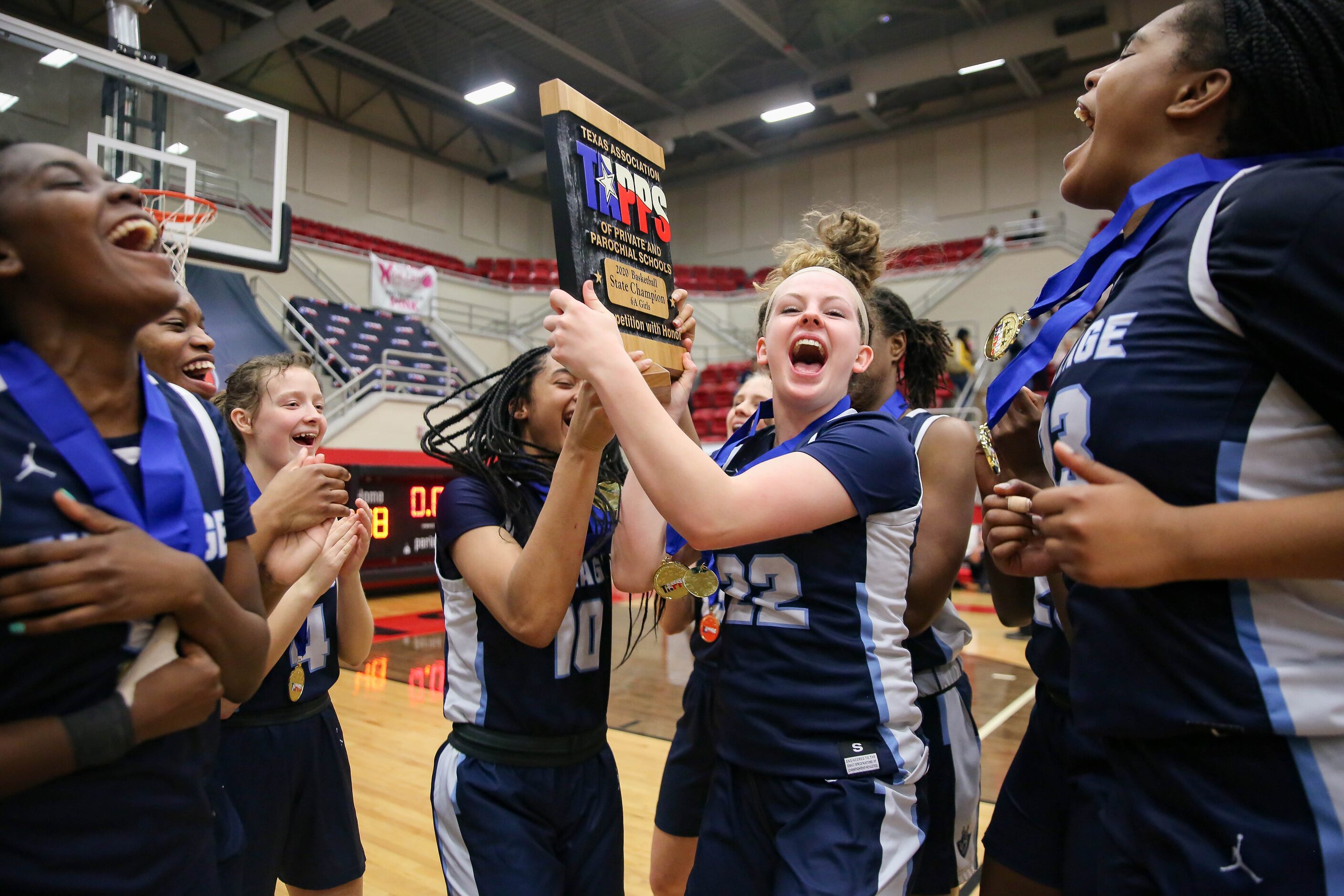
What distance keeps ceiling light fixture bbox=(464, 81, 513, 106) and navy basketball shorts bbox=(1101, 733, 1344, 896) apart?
51.4 ft

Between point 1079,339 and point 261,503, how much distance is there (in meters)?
1.48

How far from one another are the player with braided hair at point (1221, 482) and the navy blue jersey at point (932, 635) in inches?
32.2

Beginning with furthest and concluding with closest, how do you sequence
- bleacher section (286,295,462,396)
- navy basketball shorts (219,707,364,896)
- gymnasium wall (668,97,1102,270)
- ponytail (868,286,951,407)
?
gymnasium wall (668,97,1102,270)
bleacher section (286,295,462,396)
ponytail (868,286,951,407)
navy basketball shorts (219,707,364,896)

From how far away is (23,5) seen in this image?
11672 millimetres

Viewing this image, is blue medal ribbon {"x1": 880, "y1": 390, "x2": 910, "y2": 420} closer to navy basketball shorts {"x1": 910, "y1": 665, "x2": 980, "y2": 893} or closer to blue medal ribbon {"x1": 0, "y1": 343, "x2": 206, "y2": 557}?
navy basketball shorts {"x1": 910, "y1": 665, "x2": 980, "y2": 893}

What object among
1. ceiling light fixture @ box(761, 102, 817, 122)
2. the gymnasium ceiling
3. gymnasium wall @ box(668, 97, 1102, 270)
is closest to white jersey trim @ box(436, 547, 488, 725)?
the gymnasium ceiling

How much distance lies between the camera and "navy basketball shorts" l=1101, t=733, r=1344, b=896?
0.90 metres

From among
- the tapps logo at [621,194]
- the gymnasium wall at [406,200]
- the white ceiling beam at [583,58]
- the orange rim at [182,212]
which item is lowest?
the tapps logo at [621,194]

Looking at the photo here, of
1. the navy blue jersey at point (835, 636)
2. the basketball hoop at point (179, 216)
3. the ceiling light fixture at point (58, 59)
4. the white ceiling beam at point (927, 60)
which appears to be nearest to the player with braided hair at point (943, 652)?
the navy blue jersey at point (835, 636)

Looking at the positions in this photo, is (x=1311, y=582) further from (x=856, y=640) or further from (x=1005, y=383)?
(x=856, y=640)

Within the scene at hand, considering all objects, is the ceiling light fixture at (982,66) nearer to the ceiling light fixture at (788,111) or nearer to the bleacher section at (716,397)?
the ceiling light fixture at (788,111)

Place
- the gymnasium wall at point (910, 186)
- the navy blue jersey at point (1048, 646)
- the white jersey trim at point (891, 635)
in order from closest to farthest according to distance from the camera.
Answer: the white jersey trim at point (891, 635), the navy blue jersey at point (1048, 646), the gymnasium wall at point (910, 186)

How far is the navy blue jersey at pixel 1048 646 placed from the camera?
1822mm

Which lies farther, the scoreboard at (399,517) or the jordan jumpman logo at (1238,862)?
the scoreboard at (399,517)
